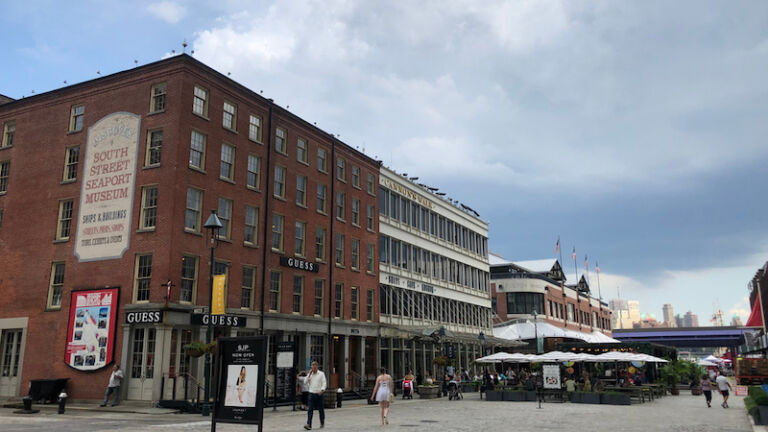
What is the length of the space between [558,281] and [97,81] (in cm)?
7113

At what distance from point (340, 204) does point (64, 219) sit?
17450 mm

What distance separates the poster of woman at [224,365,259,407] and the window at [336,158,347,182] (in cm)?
3145

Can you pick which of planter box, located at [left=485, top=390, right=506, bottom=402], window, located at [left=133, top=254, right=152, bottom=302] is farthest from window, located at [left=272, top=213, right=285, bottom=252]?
planter box, located at [left=485, top=390, right=506, bottom=402]

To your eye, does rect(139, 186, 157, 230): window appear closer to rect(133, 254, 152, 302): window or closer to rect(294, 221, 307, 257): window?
rect(133, 254, 152, 302): window

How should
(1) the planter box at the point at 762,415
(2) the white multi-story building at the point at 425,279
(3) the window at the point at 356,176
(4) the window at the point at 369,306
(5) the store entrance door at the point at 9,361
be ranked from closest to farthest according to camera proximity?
(1) the planter box at the point at 762,415, (5) the store entrance door at the point at 9,361, (4) the window at the point at 369,306, (3) the window at the point at 356,176, (2) the white multi-story building at the point at 425,279

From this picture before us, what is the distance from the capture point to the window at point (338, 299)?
40.2 m

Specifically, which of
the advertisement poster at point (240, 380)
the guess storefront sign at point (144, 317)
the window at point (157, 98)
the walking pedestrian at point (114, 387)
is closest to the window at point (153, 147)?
the window at point (157, 98)

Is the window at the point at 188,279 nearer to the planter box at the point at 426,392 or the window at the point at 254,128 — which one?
the window at the point at 254,128

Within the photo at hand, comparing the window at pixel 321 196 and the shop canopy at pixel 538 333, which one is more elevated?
the window at pixel 321 196

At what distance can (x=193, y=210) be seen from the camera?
29938 mm

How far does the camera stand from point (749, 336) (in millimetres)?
131875

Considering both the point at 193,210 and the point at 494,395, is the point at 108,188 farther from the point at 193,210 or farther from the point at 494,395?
the point at 494,395

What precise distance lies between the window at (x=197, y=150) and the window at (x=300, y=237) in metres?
8.39

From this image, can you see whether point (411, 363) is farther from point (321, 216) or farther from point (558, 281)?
point (558, 281)
